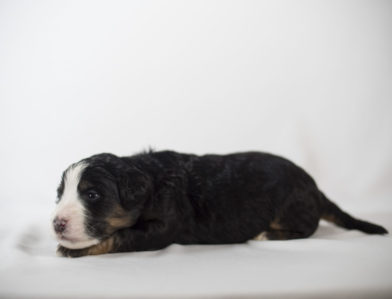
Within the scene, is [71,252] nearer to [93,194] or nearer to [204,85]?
[93,194]

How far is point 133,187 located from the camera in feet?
10.6

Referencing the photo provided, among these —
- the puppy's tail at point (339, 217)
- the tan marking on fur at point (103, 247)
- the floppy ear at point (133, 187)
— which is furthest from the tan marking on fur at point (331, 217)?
the tan marking on fur at point (103, 247)

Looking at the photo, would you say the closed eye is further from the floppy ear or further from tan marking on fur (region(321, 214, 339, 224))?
tan marking on fur (region(321, 214, 339, 224))

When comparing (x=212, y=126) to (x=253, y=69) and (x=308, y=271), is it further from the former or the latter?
(x=308, y=271)

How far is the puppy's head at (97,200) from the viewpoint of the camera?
2.96 meters

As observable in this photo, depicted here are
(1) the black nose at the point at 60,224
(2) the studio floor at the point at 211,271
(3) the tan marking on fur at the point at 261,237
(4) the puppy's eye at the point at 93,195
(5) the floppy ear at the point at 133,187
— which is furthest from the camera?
(3) the tan marking on fur at the point at 261,237

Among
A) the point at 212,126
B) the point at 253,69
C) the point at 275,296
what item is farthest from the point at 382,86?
the point at 275,296

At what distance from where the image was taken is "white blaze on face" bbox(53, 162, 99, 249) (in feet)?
9.63

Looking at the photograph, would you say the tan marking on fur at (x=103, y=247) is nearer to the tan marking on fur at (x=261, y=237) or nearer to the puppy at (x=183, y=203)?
the puppy at (x=183, y=203)

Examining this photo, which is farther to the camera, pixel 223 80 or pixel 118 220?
pixel 223 80

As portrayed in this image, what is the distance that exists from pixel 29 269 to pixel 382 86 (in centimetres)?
415

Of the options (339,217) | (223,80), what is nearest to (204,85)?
(223,80)

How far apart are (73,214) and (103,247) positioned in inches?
14.7

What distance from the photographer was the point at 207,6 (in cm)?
468
